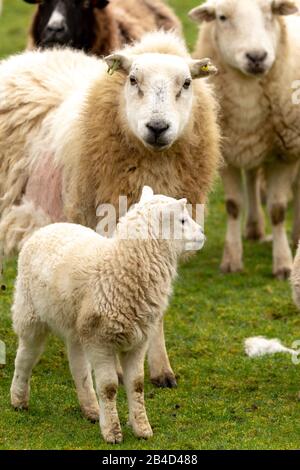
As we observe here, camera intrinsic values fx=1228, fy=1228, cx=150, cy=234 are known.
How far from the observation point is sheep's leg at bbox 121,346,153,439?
629 cm

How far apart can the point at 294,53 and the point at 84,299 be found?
4.61m

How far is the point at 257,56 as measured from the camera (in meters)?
9.69

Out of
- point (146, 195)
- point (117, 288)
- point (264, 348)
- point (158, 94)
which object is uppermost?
point (158, 94)

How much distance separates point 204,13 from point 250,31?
2.00 ft

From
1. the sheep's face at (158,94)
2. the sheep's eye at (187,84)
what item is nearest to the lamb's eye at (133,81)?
the sheep's face at (158,94)

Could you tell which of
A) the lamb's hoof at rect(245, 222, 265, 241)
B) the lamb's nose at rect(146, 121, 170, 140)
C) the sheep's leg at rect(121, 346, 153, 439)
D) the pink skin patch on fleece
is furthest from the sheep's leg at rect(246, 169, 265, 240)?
the sheep's leg at rect(121, 346, 153, 439)

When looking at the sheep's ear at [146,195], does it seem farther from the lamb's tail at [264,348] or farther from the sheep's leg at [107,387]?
Answer: the lamb's tail at [264,348]

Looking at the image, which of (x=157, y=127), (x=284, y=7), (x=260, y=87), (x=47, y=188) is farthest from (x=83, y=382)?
(x=284, y=7)

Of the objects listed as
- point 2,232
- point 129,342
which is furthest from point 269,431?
point 2,232

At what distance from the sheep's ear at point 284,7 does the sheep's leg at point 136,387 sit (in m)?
4.53

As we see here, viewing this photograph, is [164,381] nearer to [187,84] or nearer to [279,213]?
[187,84]

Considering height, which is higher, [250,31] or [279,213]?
[250,31]

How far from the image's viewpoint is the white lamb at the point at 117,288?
6.09m
